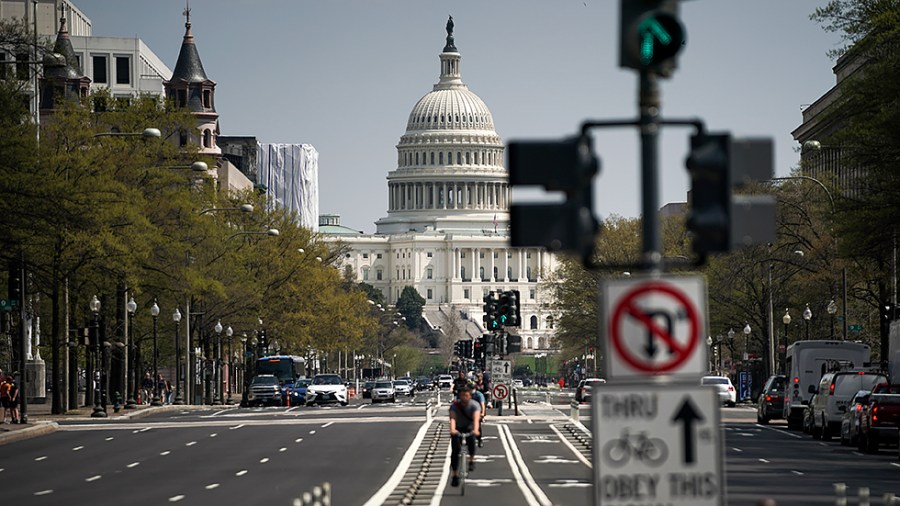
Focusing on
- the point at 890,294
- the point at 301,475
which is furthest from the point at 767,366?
the point at 301,475

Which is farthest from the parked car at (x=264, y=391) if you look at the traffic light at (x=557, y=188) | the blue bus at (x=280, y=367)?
the traffic light at (x=557, y=188)

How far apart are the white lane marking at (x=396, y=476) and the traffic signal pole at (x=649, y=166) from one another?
16.1m

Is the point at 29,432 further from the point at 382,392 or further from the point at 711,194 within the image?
the point at 382,392

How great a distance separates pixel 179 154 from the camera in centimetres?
7919

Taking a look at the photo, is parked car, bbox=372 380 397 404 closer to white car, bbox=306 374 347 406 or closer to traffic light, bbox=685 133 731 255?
white car, bbox=306 374 347 406

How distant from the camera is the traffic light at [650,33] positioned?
1125 centimetres

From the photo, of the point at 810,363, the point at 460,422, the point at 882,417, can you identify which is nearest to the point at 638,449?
the point at 460,422

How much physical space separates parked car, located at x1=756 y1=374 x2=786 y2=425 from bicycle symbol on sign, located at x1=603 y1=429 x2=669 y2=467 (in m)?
53.3

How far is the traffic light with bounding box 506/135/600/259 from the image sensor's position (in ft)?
38.4

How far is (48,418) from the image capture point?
216ft

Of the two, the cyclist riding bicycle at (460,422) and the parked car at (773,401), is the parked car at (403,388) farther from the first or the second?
the cyclist riding bicycle at (460,422)

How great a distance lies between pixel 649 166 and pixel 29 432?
44.1m

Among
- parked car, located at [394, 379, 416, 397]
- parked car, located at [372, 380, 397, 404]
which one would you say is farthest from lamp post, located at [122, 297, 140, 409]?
parked car, located at [394, 379, 416, 397]

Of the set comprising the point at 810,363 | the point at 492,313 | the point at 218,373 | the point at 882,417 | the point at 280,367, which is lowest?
the point at 882,417
